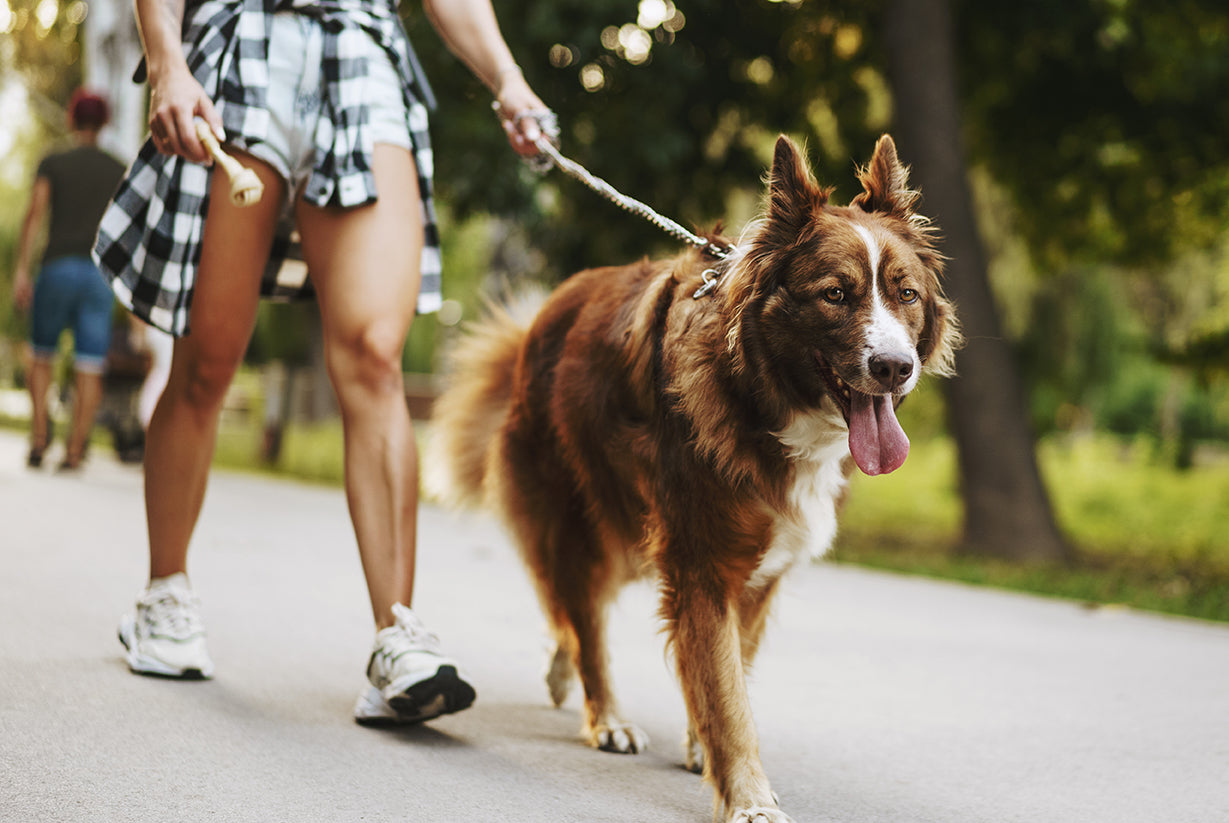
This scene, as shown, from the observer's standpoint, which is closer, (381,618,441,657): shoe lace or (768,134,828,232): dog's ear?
(768,134,828,232): dog's ear

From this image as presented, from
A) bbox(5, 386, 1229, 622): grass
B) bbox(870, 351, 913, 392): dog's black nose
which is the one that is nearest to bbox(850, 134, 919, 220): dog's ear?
bbox(870, 351, 913, 392): dog's black nose

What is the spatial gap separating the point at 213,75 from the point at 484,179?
23.1ft

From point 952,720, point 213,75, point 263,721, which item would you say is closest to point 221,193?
point 213,75

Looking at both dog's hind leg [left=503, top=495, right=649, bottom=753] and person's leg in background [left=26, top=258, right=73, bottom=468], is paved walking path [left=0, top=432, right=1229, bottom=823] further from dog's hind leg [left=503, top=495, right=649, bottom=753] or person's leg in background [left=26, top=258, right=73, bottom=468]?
person's leg in background [left=26, top=258, right=73, bottom=468]

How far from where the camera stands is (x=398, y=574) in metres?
3.29

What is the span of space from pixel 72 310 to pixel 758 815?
7.62 m

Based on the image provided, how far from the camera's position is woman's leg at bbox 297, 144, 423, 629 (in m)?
3.30

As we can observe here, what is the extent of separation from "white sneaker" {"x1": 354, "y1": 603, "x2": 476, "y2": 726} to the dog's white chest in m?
0.78

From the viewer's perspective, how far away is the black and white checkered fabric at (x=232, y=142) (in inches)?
131

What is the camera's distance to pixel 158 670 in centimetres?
356

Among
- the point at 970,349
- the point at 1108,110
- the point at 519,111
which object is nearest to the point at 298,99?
the point at 519,111

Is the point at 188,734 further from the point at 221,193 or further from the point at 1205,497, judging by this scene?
the point at 1205,497

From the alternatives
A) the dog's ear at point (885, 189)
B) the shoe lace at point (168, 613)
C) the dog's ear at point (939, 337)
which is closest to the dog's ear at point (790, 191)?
the dog's ear at point (885, 189)

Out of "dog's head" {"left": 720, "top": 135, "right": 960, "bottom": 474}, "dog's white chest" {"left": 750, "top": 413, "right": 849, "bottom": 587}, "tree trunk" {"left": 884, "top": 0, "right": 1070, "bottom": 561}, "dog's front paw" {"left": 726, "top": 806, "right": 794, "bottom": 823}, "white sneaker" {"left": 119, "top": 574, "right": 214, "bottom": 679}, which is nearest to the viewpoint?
"dog's front paw" {"left": 726, "top": 806, "right": 794, "bottom": 823}
